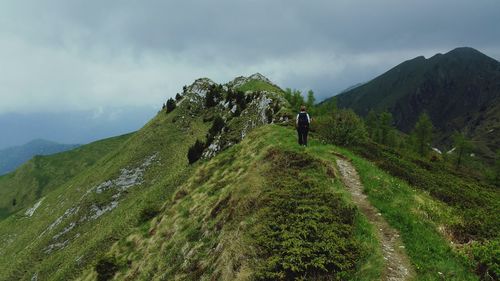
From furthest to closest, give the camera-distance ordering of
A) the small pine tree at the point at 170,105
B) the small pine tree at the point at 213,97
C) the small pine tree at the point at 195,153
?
the small pine tree at the point at 170,105
the small pine tree at the point at 213,97
the small pine tree at the point at 195,153

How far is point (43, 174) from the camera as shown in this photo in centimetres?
15538

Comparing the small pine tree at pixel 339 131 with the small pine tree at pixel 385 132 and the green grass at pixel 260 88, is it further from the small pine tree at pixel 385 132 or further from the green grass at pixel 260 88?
the small pine tree at pixel 385 132

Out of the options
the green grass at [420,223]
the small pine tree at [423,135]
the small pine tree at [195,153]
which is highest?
the small pine tree at [195,153]

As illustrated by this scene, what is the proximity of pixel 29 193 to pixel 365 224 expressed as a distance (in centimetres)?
16505

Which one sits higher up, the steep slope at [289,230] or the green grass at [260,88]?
the green grass at [260,88]

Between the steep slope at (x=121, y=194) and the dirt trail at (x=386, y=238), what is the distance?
25803mm

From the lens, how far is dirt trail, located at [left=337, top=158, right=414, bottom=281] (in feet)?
44.9

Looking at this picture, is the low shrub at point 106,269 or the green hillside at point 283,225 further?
the low shrub at point 106,269

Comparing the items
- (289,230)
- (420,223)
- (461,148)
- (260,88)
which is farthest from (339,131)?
(461,148)

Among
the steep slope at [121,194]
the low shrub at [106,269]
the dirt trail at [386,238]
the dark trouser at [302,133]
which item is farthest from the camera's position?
the steep slope at [121,194]

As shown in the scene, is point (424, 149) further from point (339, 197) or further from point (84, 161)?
point (84, 161)

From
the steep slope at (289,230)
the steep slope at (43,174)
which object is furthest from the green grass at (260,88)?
the steep slope at (43,174)

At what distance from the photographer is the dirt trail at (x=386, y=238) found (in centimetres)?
1367

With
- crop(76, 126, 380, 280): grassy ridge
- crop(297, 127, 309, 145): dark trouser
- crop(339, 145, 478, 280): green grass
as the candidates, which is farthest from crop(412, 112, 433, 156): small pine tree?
crop(339, 145, 478, 280): green grass
